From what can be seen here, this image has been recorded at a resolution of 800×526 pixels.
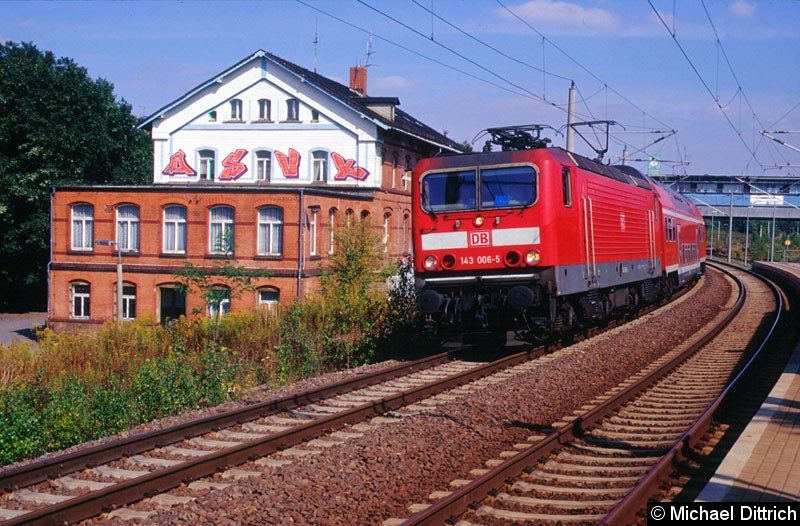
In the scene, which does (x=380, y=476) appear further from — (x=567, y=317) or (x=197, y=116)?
(x=197, y=116)

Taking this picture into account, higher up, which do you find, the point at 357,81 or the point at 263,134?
the point at 357,81

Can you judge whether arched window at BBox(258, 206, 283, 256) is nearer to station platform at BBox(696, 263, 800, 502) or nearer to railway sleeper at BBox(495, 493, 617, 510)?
station platform at BBox(696, 263, 800, 502)

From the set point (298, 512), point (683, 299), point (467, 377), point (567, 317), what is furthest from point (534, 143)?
point (683, 299)

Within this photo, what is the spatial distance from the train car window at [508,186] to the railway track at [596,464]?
346 centimetres

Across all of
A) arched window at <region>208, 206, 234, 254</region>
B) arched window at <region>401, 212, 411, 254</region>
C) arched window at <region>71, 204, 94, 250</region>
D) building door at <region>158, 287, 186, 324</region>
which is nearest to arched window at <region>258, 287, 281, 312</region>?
arched window at <region>208, 206, 234, 254</region>

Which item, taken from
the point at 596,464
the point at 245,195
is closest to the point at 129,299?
the point at 245,195

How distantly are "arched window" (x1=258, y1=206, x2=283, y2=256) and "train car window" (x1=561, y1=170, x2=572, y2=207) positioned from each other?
16717mm

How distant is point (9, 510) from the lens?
650cm

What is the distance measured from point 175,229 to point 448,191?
1904cm

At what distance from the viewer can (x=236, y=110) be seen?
131ft

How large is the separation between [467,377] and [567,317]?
3.36 meters

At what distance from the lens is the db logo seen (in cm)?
1362

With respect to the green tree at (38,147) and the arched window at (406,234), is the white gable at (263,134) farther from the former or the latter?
the green tree at (38,147)

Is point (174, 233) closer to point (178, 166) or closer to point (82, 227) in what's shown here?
point (82, 227)
